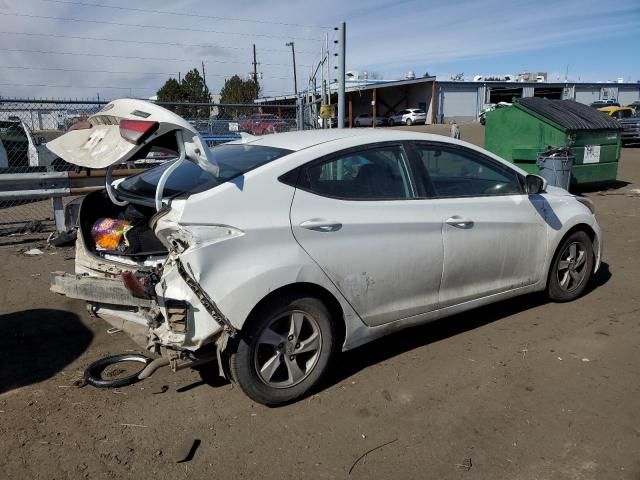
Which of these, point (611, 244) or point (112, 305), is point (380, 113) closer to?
point (611, 244)

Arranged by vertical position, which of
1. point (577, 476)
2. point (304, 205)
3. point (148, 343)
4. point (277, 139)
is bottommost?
point (577, 476)

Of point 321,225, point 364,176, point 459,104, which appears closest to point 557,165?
point 364,176

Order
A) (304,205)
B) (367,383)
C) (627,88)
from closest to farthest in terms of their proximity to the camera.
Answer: (304,205) < (367,383) < (627,88)

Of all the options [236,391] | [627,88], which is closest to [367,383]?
[236,391]

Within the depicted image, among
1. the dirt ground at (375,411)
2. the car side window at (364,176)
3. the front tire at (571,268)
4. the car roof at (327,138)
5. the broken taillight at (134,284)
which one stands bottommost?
the dirt ground at (375,411)

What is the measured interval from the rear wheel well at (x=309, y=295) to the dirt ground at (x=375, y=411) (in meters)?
0.43

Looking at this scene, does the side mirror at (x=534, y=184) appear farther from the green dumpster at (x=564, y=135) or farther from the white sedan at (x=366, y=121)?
the white sedan at (x=366, y=121)

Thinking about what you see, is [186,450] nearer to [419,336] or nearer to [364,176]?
[364,176]

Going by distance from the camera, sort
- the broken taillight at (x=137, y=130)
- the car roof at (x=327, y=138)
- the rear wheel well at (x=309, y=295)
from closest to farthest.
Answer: the broken taillight at (x=137, y=130) → the rear wheel well at (x=309, y=295) → the car roof at (x=327, y=138)

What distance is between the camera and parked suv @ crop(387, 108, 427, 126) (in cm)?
4722

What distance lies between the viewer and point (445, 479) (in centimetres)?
272

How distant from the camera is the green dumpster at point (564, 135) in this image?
1088 cm

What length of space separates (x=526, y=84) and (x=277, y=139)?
57.2 m

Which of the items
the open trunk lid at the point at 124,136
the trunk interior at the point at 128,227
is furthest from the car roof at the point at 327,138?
the trunk interior at the point at 128,227
